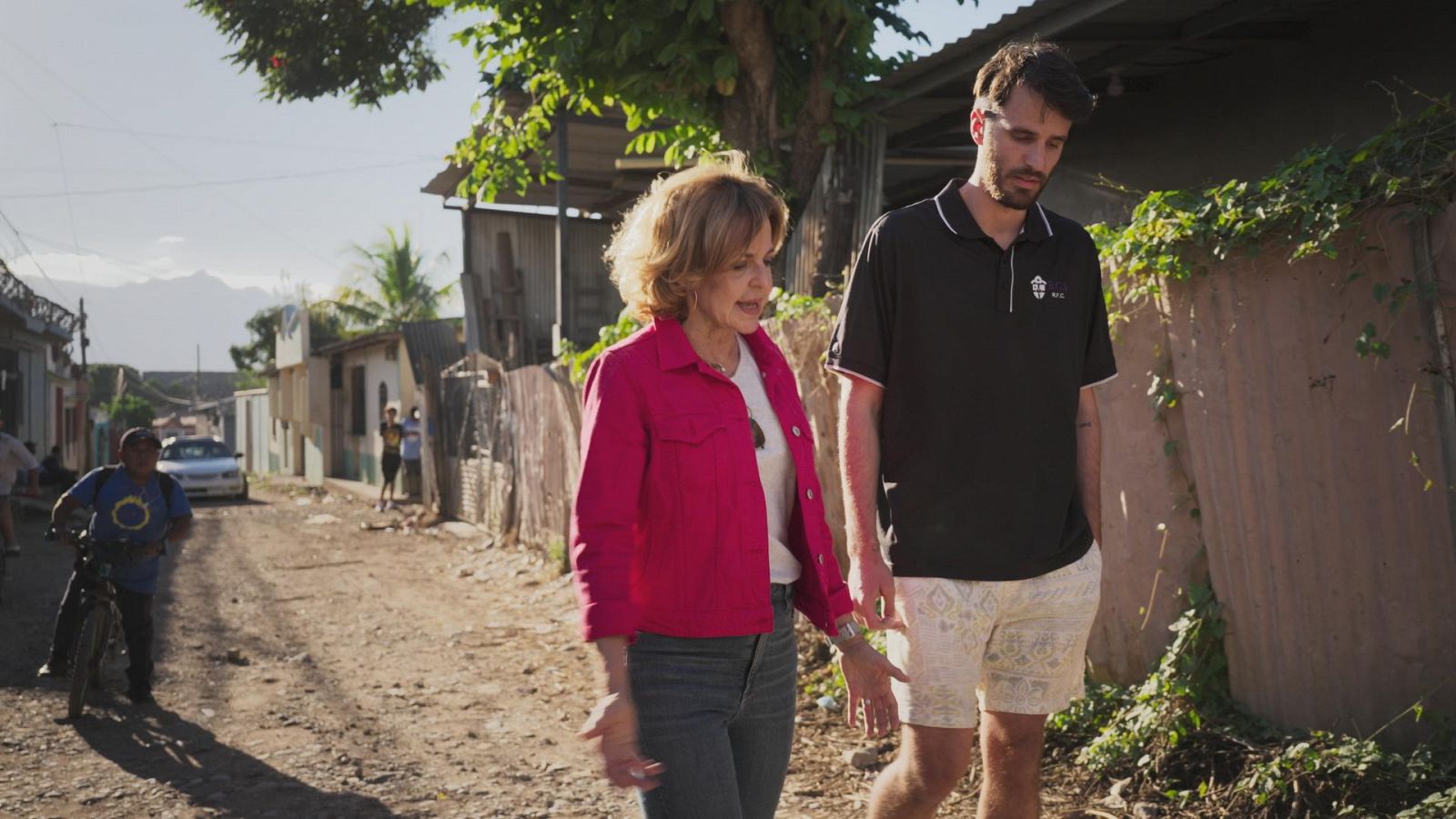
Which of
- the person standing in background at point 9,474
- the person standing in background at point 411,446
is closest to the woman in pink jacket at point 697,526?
the person standing in background at point 9,474

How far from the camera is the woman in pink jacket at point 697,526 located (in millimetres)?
2367

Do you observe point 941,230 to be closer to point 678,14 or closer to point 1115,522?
point 1115,522

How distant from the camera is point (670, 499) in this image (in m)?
2.47

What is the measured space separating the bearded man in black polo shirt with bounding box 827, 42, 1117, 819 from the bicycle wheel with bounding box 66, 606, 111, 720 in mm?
5646

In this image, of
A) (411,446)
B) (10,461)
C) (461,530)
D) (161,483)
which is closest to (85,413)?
(411,446)

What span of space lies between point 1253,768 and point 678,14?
634 centimetres

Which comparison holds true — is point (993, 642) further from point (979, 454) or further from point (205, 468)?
point (205, 468)

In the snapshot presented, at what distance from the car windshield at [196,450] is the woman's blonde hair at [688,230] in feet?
89.2

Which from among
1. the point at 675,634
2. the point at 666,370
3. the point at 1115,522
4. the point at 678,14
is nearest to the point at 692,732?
the point at 675,634

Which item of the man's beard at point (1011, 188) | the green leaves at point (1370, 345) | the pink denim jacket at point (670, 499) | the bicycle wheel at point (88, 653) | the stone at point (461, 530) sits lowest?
the stone at point (461, 530)

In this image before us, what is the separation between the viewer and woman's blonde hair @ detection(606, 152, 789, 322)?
251 centimetres

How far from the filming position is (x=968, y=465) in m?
2.97

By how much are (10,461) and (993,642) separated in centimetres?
1103

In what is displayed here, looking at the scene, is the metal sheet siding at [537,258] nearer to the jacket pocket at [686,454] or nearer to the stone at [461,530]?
the stone at [461,530]
